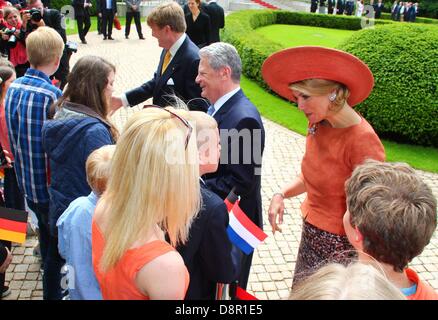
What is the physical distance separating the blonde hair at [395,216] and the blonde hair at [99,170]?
4.01 feet

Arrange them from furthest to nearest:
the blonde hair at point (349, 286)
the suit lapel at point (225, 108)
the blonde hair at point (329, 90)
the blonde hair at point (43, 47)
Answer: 1. the blonde hair at point (43, 47)
2. the suit lapel at point (225, 108)
3. the blonde hair at point (329, 90)
4. the blonde hair at point (349, 286)

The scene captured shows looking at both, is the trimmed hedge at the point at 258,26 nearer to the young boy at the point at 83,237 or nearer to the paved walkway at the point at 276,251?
the paved walkway at the point at 276,251

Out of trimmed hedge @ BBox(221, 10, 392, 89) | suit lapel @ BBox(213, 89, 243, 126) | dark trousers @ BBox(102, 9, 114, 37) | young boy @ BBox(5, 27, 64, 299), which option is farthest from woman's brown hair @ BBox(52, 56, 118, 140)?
dark trousers @ BBox(102, 9, 114, 37)

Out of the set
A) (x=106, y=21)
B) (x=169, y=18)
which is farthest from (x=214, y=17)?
(x=106, y=21)

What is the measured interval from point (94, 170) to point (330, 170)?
1.49 meters

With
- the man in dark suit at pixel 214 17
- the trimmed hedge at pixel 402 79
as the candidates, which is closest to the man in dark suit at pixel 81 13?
the man in dark suit at pixel 214 17

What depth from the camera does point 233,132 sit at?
10.2 feet

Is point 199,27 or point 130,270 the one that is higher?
A: point 199,27

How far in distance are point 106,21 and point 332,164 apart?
50.9 ft

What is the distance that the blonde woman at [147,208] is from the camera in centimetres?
166

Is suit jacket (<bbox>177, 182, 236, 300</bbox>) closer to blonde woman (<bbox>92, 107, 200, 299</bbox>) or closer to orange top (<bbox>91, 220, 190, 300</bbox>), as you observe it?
blonde woman (<bbox>92, 107, 200, 299</bbox>)

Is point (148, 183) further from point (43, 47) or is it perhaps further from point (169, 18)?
point (169, 18)

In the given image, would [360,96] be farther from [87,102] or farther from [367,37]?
[367,37]

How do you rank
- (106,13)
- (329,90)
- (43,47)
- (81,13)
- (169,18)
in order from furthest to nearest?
(106,13), (81,13), (169,18), (43,47), (329,90)
